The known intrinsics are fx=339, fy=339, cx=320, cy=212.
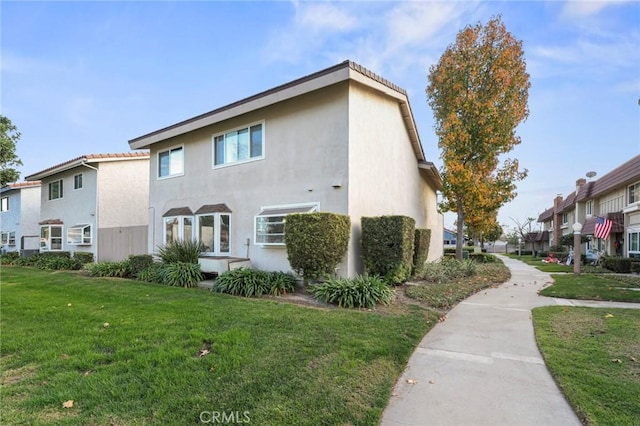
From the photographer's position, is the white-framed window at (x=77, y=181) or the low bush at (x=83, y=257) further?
the white-framed window at (x=77, y=181)

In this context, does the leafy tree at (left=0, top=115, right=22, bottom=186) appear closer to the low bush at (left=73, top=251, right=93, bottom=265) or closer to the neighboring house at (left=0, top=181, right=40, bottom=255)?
the neighboring house at (left=0, top=181, right=40, bottom=255)

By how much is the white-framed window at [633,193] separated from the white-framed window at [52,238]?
36.5 meters

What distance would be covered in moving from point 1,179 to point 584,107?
35405 mm

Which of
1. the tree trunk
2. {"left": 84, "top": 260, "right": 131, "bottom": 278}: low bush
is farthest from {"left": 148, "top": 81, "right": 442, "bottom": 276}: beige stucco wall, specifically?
the tree trunk

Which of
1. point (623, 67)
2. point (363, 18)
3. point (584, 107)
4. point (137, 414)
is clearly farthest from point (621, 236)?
point (137, 414)

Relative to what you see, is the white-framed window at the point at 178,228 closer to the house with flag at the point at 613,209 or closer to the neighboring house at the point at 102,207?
the neighboring house at the point at 102,207

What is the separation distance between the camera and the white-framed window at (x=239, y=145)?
11672 millimetres

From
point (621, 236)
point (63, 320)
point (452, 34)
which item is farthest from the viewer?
point (621, 236)

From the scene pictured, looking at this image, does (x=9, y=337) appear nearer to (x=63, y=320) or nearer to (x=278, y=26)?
(x=63, y=320)

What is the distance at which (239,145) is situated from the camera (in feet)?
40.3

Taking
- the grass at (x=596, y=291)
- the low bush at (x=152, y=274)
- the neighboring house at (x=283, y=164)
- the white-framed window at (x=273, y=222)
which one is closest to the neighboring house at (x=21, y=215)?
the neighboring house at (x=283, y=164)

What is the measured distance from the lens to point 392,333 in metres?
5.72

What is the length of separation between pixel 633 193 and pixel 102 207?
32.4 m

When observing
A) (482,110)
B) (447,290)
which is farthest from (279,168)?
(482,110)
